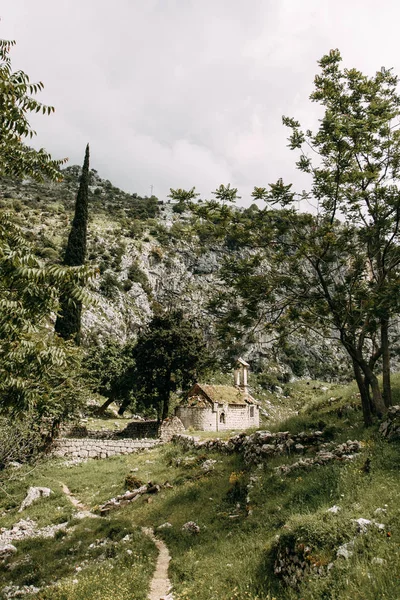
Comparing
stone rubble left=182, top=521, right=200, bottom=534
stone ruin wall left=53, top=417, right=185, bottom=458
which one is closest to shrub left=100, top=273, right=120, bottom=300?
stone ruin wall left=53, top=417, right=185, bottom=458

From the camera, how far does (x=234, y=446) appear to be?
19.8m

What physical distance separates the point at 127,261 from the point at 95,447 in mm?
81833

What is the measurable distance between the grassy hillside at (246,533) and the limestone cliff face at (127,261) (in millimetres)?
63204

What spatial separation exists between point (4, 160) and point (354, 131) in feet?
39.0

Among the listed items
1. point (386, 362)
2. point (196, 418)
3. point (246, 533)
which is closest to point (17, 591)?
point (246, 533)

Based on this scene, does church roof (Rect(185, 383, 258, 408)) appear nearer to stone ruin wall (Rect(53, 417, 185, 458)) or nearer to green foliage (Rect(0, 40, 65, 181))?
stone ruin wall (Rect(53, 417, 185, 458))

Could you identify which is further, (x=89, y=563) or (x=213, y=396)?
(x=213, y=396)

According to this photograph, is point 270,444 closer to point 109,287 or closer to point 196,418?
point 196,418

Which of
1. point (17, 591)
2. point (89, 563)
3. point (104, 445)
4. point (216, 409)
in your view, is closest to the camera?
point (17, 591)

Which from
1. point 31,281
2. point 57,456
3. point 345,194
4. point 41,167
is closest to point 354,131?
point 345,194

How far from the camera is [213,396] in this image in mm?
43188

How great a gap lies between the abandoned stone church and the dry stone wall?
8638 millimetres

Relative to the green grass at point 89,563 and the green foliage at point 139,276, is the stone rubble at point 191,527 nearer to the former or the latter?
the green grass at point 89,563

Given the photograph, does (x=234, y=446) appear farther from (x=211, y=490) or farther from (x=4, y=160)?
(x=4, y=160)
